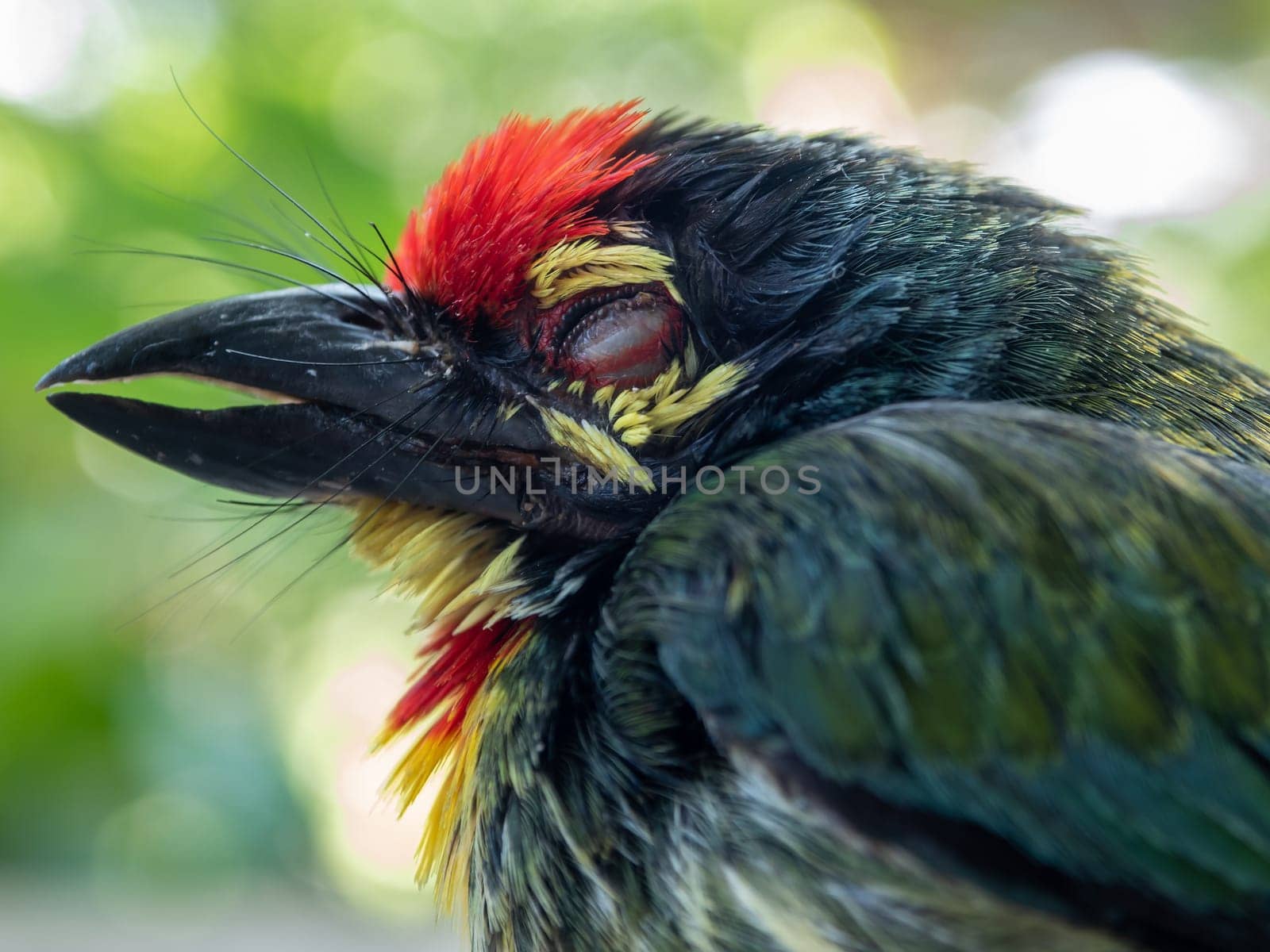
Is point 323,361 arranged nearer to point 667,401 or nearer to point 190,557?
point 667,401

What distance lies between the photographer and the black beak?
148cm

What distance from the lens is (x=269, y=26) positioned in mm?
3699

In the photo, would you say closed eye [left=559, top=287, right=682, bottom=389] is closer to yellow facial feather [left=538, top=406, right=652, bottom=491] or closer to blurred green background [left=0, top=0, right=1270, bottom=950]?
yellow facial feather [left=538, top=406, right=652, bottom=491]

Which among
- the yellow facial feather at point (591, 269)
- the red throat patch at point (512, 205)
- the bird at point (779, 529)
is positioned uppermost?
the red throat patch at point (512, 205)

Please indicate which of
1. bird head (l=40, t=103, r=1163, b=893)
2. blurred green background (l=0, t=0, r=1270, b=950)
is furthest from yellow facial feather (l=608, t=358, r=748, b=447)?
blurred green background (l=0, t=0, r=1270, b=950)

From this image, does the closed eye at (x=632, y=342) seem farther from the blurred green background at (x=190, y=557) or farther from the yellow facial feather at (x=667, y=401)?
the blurred green background at (x=190, y=557)

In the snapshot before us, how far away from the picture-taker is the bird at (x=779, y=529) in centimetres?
111

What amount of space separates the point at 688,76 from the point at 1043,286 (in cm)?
328

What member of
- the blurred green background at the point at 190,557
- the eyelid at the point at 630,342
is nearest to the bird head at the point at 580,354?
the eyelid at the point at 630,342

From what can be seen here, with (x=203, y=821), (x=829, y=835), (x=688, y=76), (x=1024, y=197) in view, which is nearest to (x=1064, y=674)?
(x=829, y=835)

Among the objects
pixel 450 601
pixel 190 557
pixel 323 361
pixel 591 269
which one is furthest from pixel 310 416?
pixel 190 557

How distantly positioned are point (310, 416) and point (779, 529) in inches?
25.2

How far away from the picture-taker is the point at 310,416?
1.49m

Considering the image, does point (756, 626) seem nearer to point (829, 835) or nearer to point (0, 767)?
point (829, 835)
